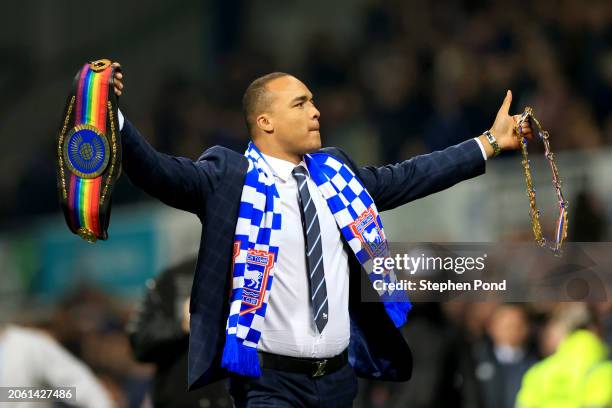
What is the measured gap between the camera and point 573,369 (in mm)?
7641

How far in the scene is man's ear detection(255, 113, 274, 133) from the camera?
18.4ft

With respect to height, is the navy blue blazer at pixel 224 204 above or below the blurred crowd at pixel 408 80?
below

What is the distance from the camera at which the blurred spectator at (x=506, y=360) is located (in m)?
8.51

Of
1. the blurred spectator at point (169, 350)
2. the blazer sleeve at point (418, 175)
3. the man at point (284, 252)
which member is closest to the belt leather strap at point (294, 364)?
the man at point (284, 252)

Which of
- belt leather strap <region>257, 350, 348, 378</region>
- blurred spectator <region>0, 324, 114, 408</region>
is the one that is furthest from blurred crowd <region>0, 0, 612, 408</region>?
belt leather strap <region>257, 350, 348, 378</region>

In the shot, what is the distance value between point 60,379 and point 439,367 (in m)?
2.10

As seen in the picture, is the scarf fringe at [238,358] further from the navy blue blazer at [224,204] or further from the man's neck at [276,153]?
the man's neck at [276,153]

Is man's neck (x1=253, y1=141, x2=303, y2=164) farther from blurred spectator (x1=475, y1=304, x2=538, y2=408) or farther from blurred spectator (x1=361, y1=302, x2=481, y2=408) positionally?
blurred spectator (x1=475, y1=304, x2=538, y2=408)

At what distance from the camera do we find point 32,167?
15906 millimetres

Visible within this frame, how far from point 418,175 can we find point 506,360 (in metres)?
3.17

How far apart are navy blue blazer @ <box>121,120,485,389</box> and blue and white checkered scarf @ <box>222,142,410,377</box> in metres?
0.05

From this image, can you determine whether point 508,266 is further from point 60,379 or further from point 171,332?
point 60,379

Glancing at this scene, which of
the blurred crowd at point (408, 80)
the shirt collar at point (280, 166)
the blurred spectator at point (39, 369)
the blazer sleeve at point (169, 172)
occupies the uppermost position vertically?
the blurred crowd at point (408, 80)

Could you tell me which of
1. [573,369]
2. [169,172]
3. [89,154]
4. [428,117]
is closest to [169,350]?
[573,369]
